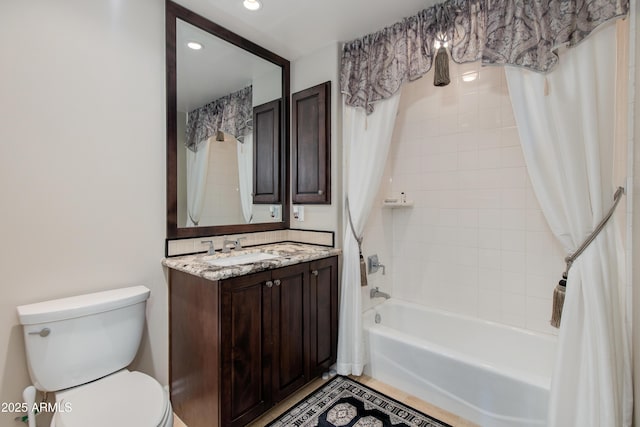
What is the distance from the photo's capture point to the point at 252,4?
1839mm

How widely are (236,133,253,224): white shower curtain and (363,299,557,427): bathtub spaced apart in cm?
129

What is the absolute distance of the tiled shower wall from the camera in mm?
2102

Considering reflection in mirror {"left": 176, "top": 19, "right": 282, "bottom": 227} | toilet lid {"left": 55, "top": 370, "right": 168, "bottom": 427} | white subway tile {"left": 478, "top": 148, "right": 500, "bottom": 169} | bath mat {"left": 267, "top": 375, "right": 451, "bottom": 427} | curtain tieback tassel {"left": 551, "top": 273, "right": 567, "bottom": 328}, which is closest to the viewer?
toilet lid {"left": 55, "top": 370, "right": 168, "bottom": 427}

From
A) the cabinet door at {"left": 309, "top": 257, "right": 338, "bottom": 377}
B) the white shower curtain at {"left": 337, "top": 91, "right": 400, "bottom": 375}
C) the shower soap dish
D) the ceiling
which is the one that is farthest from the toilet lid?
the ceiling

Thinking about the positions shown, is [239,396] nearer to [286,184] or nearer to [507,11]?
[286,184]

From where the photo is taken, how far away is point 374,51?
210 centimetres

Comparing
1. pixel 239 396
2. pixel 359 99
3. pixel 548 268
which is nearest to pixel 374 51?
pixel 359 99

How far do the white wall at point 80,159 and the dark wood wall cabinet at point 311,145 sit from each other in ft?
3.41

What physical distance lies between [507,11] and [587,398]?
187 cm

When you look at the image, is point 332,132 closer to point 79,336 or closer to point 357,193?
point 357,193

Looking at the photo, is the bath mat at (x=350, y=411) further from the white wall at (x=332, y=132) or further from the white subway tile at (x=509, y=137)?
the white subway tile at (x=509, y=137)

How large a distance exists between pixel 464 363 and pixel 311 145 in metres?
1.83

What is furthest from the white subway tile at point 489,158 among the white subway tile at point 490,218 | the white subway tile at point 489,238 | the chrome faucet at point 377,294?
the chrome faucet at point 377,294

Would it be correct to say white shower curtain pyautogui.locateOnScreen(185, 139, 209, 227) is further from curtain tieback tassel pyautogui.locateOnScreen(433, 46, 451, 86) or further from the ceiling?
curtain tieback tassel pyautogui.locateOnScreen(433, 46, 451, 86)
